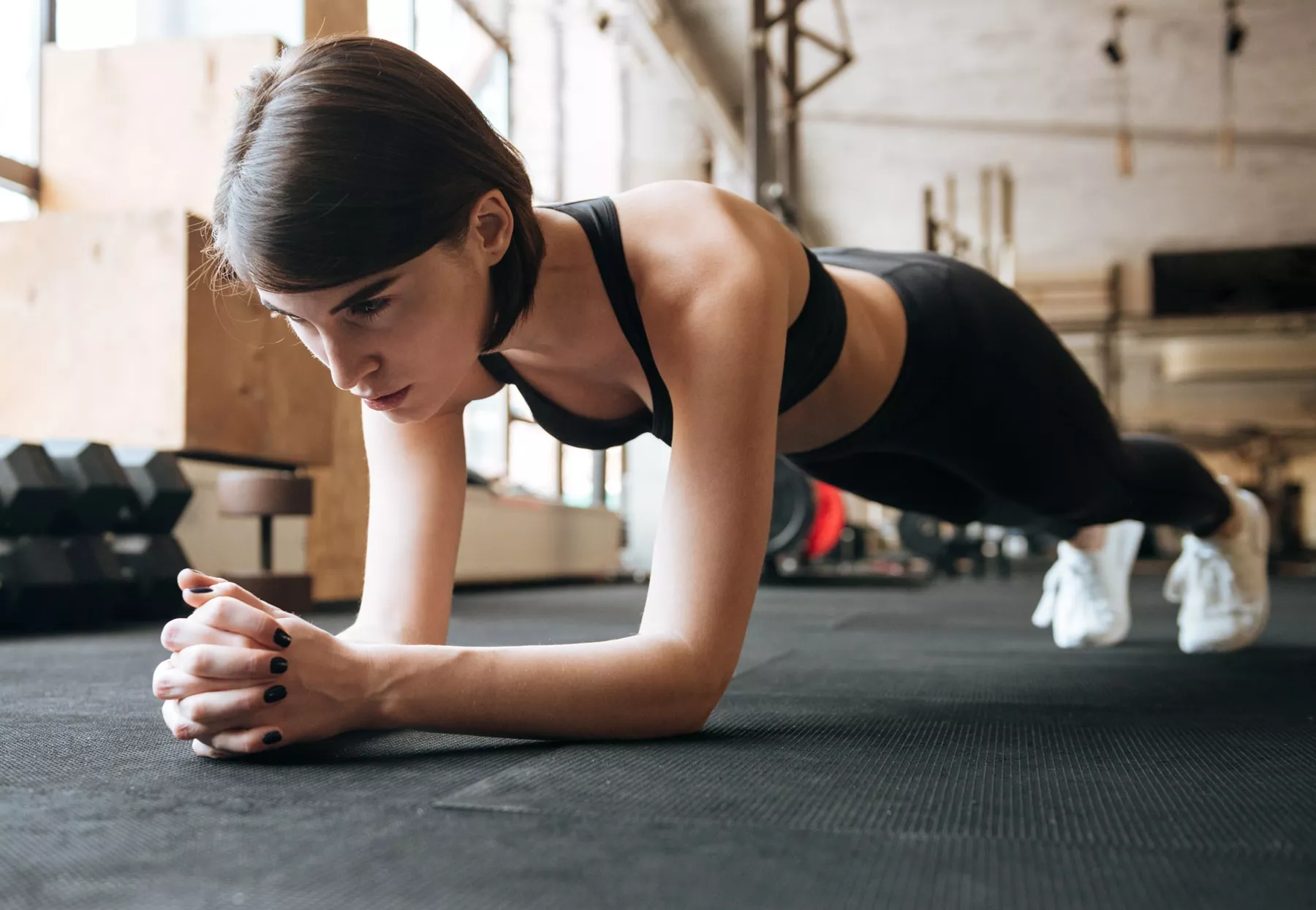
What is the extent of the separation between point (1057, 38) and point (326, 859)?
6.98 m

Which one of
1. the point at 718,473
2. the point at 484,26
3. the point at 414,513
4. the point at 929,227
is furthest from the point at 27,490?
the point at 929,227

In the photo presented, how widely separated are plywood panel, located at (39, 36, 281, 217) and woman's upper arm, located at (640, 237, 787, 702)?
2614 millimetres

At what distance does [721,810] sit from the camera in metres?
0.79

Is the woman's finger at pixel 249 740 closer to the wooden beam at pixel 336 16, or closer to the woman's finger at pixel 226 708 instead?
the woman's finger at pixel 226 708

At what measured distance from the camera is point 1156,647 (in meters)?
2.25

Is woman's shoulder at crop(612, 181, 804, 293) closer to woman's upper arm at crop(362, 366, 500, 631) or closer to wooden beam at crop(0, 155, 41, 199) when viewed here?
woman's upper arm at crop(362, 366, 500, 631)

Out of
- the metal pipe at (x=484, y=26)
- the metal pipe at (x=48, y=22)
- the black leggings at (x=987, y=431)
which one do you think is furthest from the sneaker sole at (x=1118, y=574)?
the metal pipe at (x=484, y=26)

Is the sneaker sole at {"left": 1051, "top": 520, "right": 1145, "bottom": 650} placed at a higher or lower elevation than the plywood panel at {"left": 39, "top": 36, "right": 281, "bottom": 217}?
lower

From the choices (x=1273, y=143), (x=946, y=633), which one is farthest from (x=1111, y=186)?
(x=946, y=633)

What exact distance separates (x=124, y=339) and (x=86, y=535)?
1.62 ft

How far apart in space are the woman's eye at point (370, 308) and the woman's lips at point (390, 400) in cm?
8

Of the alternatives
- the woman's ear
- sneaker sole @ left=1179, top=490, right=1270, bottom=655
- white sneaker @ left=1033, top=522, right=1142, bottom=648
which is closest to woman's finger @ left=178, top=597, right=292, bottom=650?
the woman's ear

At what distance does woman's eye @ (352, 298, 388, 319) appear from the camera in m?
0.88

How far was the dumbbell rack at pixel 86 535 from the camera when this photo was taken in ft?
8.18
